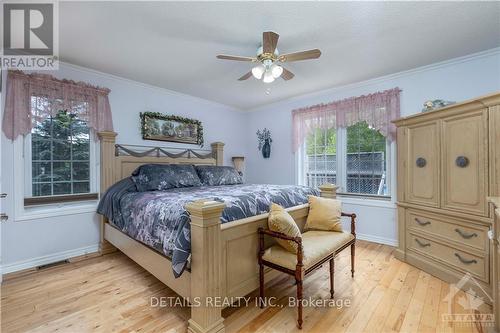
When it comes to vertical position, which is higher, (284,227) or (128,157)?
(128,157)

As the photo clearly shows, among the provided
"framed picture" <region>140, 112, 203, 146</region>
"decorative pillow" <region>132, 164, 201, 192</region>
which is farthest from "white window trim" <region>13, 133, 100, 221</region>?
"framed picture" <region>140, 112, 203, 146</region>

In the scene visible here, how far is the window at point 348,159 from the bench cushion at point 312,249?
1.63 meters

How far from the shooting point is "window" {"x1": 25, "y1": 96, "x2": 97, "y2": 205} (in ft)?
8.86

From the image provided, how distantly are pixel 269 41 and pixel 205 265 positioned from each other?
5.86 ft

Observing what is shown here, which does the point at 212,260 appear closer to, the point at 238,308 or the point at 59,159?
the point at 238,308

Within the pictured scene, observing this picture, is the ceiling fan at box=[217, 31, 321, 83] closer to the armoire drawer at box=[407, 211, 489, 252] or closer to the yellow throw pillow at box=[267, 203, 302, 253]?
the yellow throw pillow at box=[267, 203, 302, 253]

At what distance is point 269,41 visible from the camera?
75.5 inches

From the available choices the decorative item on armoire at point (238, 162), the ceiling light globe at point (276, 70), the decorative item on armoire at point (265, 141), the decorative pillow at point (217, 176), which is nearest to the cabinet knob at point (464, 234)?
the ceiling light globe at point (276, 70)

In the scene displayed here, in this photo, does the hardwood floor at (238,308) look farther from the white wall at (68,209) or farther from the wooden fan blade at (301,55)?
the wooden fan blade at (301,55)

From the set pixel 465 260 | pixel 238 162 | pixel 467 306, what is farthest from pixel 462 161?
pixel 238 162

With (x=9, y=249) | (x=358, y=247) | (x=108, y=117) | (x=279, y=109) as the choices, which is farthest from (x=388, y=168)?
(x=9, y=249)

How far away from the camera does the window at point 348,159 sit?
3521 mm

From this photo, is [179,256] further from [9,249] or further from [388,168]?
[388,168]

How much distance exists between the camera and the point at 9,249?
98.9 inches
